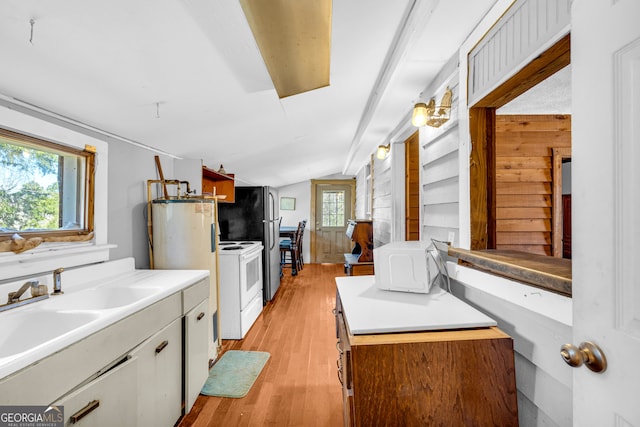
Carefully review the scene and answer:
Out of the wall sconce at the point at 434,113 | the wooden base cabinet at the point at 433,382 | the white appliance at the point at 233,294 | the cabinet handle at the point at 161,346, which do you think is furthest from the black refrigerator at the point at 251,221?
the wooden base cabinet at the point at 433,382

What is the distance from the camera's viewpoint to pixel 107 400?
1.12 meters

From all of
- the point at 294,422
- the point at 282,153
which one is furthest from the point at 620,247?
the point at 282,153

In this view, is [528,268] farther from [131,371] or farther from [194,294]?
[194,294]

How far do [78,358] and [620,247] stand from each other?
156 centimetres

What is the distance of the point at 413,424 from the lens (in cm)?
95

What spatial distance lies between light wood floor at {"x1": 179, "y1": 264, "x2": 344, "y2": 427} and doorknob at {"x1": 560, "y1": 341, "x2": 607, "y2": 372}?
1456mm

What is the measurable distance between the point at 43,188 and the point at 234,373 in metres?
1.76

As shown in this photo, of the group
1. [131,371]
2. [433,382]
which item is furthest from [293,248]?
[433,382]

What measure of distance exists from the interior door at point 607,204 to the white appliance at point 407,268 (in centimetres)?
76

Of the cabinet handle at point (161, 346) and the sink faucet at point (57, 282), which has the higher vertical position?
the sink faucet at point (57, 282)

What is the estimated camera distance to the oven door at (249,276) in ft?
9.69

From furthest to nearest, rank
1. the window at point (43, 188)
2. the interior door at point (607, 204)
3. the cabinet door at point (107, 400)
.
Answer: the window at point (43, 188) < the cabinet door at point (107, 400) < the interior door at point (607, 204)

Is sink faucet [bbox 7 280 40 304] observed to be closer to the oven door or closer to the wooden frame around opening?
the oven door

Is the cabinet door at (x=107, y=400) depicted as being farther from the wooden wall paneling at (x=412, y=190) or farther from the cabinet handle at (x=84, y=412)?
the wooden wall paneling at (x=412, y=190)
